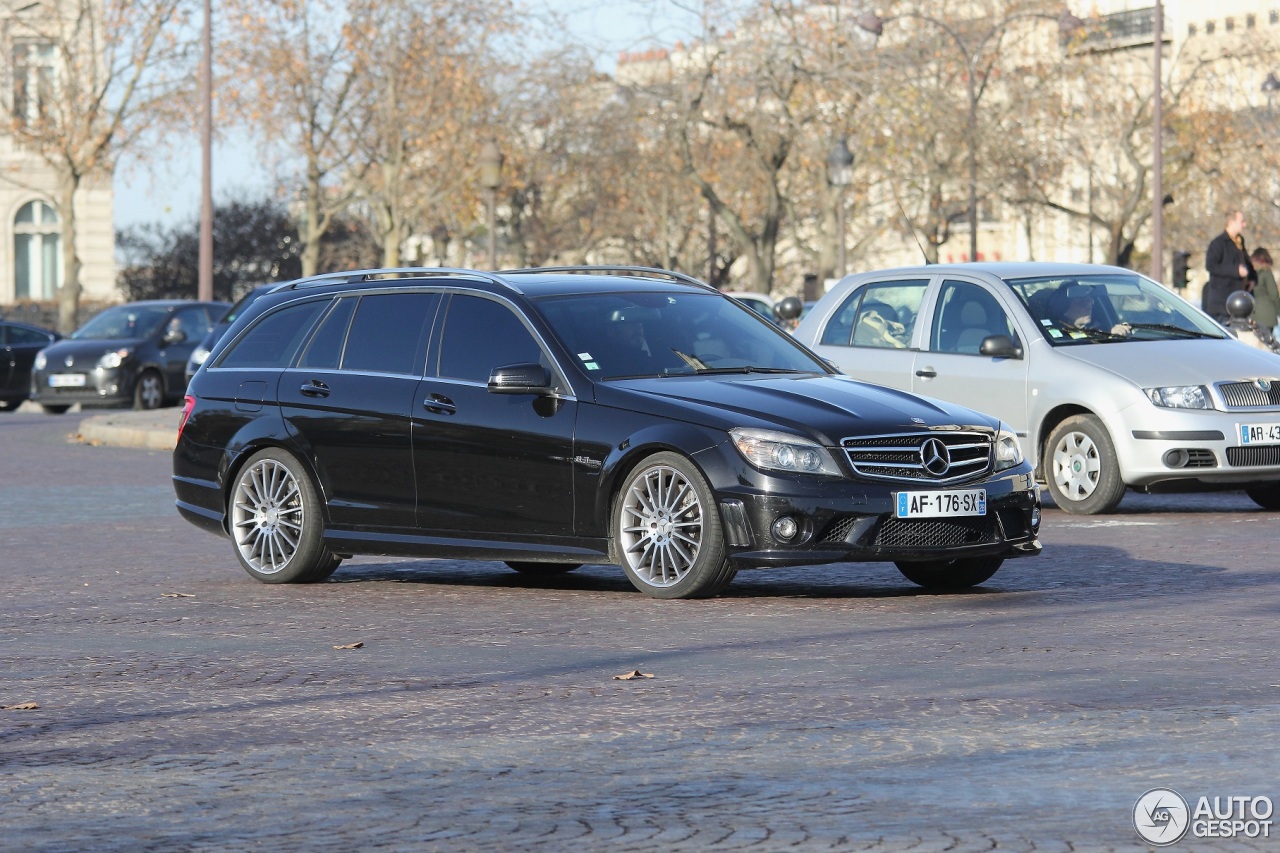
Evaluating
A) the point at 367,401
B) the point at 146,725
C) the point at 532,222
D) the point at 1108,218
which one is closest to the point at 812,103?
the point at 1108,218

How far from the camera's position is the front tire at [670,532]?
10.1 meters

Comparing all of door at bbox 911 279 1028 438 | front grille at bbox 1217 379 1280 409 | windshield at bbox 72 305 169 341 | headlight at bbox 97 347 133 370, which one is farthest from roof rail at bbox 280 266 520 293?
windshield at bbox 72 305 169 341

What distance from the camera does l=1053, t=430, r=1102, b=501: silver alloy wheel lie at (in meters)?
14.8

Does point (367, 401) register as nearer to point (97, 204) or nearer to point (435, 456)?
point (435, 456)

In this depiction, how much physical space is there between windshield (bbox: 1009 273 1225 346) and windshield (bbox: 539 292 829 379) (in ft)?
13.1

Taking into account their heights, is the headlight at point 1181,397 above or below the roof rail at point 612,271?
below

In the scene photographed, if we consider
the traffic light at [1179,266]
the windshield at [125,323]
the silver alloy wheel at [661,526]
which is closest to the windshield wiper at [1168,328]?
the silver alloy wheel at [661,526]

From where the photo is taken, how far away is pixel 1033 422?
15.0 meters

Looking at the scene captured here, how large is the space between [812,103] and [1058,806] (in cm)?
4226

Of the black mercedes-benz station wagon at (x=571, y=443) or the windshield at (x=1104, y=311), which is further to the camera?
the windshield at (x=1104, y=311)

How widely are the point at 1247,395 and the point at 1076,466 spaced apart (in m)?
1.19

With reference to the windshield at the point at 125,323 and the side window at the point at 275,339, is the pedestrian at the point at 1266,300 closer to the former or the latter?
the side window at the point at 275,339

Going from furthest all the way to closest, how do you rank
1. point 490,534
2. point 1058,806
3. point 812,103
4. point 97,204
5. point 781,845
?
point 97,204
point 812,103
point 490,534
point 1058,806
point 781,845

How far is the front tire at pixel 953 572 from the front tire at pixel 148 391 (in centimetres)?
2235
